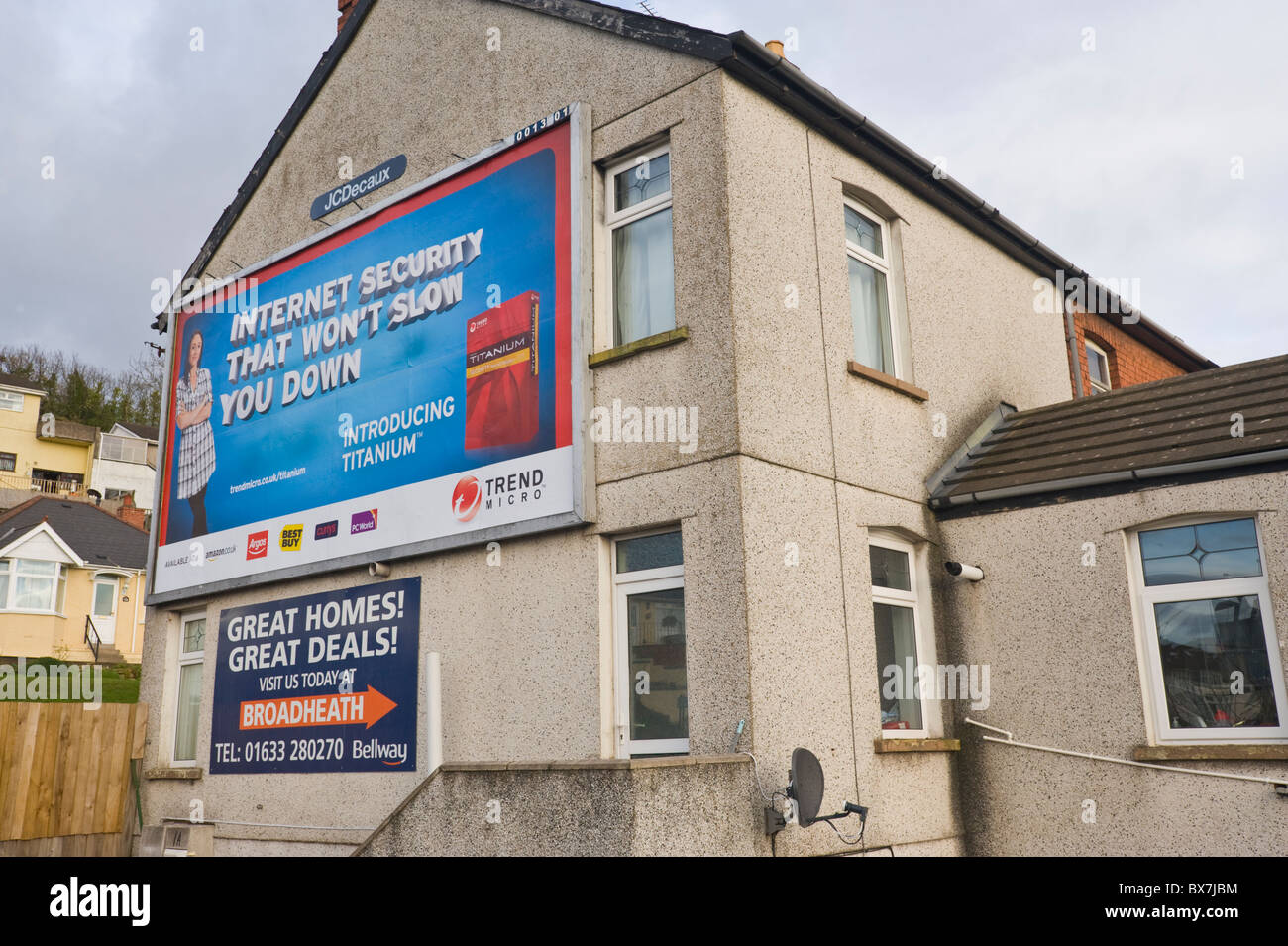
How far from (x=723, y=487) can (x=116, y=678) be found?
2895 cm

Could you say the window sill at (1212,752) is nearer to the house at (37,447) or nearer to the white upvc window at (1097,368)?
the white upvc window at (1097,368)

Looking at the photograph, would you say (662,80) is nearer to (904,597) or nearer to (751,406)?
(751,406)

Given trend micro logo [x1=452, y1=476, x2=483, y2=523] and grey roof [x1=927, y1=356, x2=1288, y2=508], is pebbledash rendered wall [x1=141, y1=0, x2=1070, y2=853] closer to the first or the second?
trend micro logo [x1=452, y1=476, x2=483, y2=523]

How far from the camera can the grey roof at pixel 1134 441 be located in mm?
7660

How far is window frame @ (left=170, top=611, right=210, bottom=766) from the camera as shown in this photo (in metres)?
11.1

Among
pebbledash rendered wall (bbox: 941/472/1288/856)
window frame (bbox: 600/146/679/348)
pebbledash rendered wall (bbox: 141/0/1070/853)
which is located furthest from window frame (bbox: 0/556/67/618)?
pebbledash rendered wall (bbox: 941/472/1288/856)

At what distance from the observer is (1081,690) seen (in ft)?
26.2

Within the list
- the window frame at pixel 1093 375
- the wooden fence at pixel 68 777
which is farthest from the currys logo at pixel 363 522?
the window frame at pixel 1093 375

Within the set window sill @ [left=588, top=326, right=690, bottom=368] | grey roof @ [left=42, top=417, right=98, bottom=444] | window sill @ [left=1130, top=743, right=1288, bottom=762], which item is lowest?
window sill @ [left=1130, top=743, right=1288, bottom=762]

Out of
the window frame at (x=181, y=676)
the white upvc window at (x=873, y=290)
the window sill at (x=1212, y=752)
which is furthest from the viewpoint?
the window frame at (x=181, y=676)

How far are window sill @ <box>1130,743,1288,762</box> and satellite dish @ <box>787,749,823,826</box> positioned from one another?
2.66m

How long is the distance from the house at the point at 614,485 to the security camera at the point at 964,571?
116 millimetres

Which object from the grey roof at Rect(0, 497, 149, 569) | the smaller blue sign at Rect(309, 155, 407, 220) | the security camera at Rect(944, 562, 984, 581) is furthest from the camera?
the grey roof at Rect(0, 497, 149, 569)
